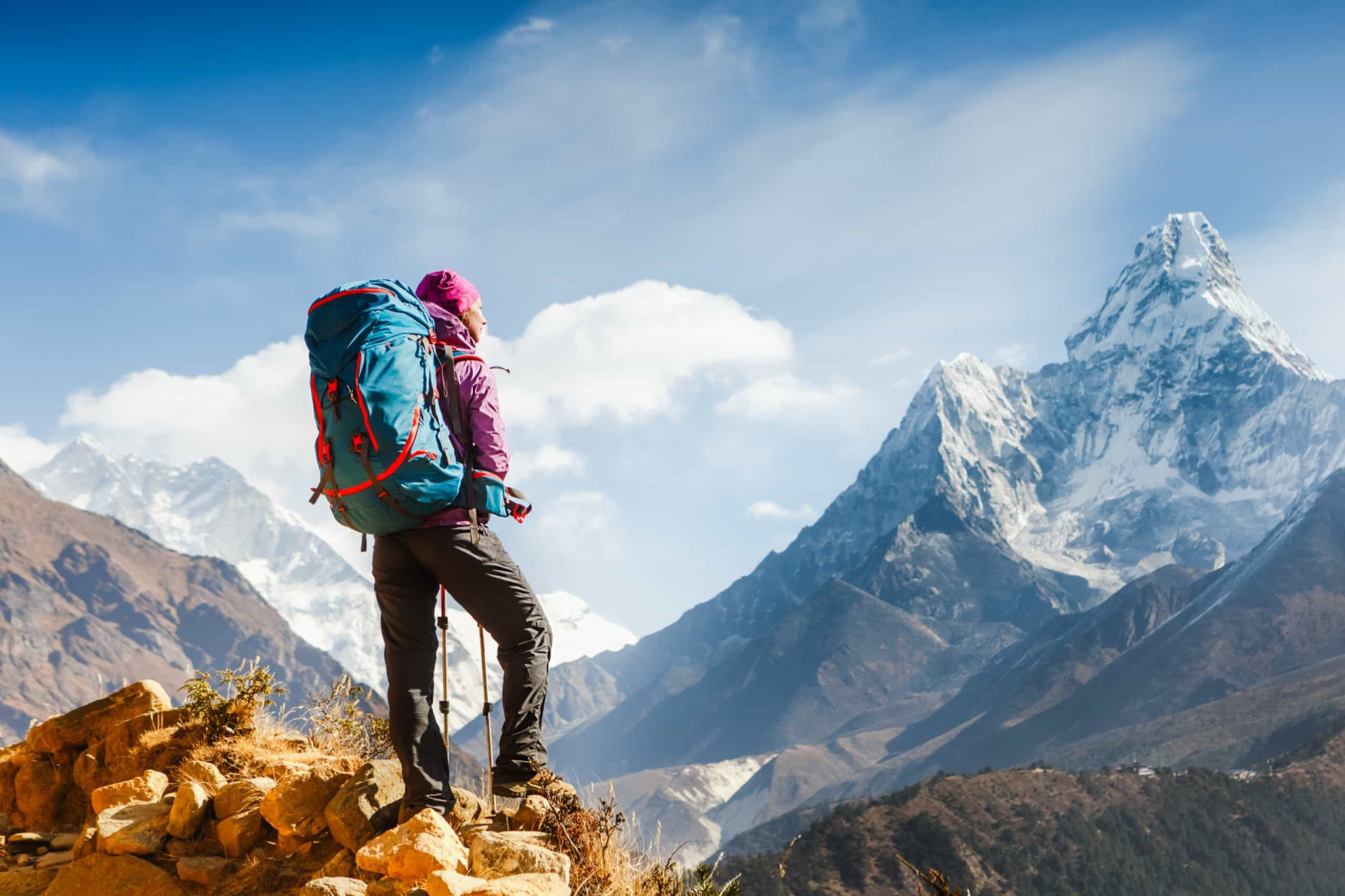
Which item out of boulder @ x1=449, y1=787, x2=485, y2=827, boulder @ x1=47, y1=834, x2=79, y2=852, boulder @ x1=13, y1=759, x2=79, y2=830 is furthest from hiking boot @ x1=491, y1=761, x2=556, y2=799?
boulder @ x1=13, y1=759, x2=79, y2=830

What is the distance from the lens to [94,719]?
8148mm

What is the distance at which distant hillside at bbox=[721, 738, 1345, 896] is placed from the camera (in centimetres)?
8781

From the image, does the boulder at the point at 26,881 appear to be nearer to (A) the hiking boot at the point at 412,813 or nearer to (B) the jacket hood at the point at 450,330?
(A) the hiking boot at the point at 412,813

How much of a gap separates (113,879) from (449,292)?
12.3 ft

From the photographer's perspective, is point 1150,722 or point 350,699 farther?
point 1150,722

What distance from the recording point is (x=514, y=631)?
559 cm

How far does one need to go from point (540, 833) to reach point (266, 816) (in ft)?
5.74

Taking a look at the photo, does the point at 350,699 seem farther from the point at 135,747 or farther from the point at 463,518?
the point at 463,518

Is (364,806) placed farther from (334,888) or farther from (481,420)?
(481,420)

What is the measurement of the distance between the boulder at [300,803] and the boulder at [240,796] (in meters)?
0.10

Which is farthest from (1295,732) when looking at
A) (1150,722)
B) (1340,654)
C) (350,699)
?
(350,699)

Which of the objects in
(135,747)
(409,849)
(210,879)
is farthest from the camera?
(135,747)

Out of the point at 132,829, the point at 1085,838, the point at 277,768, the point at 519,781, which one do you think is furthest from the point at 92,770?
the point at 1085,838

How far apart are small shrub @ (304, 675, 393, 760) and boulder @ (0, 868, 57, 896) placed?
184cm
